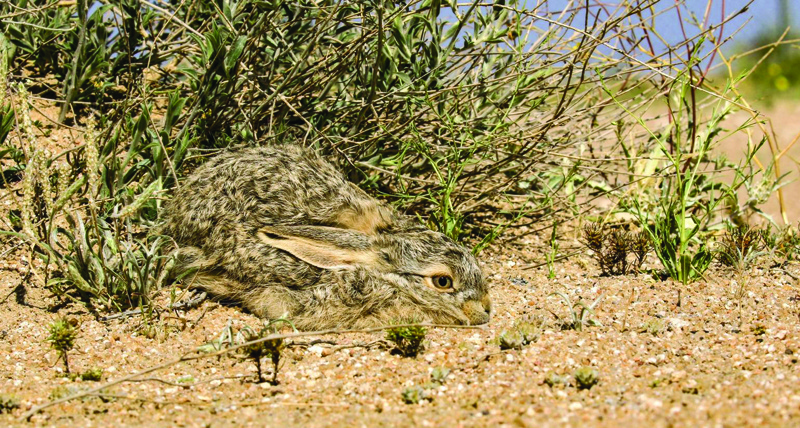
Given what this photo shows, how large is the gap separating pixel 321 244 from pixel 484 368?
1.43 metres

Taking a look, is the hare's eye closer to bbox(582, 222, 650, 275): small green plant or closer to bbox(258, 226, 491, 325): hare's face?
bbox(258, 226, 491, 325): hare's face

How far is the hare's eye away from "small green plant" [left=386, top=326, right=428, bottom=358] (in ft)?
2.61

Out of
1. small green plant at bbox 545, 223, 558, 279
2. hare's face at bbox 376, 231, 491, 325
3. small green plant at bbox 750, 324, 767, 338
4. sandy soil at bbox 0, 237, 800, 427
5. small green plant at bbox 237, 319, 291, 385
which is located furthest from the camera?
small green plant at bbox 545, 223, 558, 279

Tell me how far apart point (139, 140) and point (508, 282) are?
2.54 m

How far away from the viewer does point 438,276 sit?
466 cm

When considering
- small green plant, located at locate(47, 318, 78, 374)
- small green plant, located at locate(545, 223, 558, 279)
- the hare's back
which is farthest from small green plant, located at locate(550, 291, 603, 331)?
small green plant, located at locate(47, 318, 78, 374)

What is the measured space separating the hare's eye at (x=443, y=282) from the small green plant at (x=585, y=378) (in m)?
1.42

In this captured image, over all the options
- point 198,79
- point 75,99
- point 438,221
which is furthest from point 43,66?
point 438,221

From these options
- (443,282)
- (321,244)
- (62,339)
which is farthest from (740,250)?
(62,339)

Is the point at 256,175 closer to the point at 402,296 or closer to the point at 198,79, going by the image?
the point at 198,79

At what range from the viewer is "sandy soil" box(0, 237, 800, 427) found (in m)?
3.02

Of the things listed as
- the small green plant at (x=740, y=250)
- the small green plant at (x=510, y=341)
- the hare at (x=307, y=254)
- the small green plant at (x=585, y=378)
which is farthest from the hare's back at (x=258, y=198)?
the small green plant at (x=740, y=250)

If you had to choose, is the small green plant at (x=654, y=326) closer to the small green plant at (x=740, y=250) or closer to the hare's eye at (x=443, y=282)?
the small green plant at (x=740, y=250)

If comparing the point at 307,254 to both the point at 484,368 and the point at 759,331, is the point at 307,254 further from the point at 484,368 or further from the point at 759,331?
the point at 759,331
